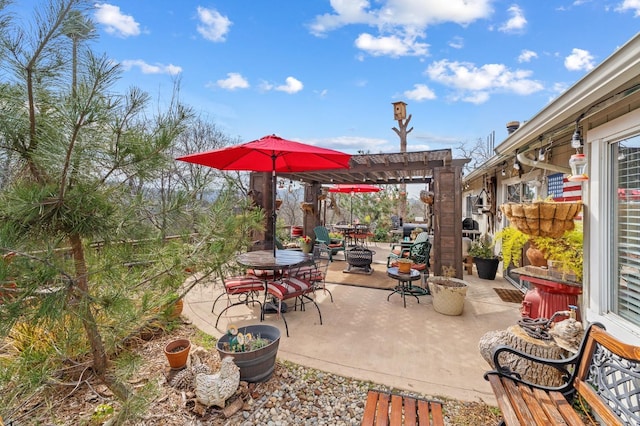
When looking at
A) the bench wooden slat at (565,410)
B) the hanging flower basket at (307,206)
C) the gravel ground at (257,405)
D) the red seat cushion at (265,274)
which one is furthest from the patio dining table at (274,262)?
the hanging flower basket at (307,206)

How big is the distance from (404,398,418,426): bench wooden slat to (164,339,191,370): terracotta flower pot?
76.7 inches

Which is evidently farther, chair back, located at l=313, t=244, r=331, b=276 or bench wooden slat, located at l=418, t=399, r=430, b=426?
chair back, located at l=313, t=244, r=331, b=276

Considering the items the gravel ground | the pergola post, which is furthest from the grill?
the gravel ground

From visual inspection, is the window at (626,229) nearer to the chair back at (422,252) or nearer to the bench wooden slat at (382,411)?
the bench wooden slat at (382,411)

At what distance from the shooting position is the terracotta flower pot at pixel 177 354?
246 centimetres

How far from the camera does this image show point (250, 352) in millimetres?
2275

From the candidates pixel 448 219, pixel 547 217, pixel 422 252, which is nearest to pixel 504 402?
pixel 547 217

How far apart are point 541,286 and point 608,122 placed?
158cm

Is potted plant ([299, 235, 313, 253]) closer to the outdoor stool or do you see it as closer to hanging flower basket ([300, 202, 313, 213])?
hanging flower basket ([300, 202, 313, 213])

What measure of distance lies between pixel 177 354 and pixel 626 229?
380 cm

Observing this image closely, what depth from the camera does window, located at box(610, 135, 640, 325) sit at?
197cm

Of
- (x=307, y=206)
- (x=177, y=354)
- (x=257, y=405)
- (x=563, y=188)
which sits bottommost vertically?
(x=257, y=405)

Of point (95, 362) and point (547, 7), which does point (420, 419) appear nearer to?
point (95, 362)

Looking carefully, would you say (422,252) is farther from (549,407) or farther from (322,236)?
(549,407)
